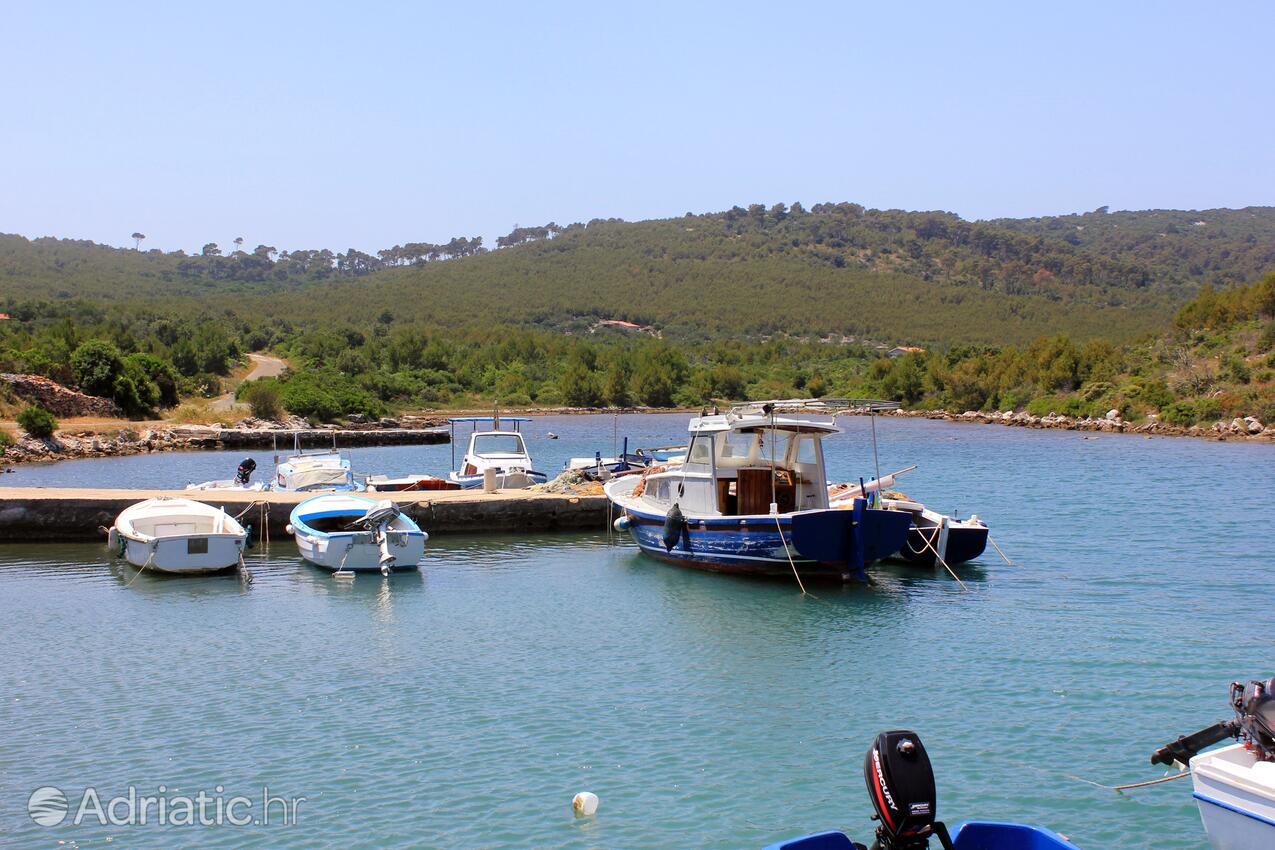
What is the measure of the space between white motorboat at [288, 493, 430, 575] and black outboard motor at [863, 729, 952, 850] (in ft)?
54.9

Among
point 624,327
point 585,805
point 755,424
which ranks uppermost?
point 624,327

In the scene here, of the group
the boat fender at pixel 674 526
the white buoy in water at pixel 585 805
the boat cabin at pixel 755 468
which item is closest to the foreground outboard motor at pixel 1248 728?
the white buoy in water at pixel 585 805

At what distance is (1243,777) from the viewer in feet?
25.9

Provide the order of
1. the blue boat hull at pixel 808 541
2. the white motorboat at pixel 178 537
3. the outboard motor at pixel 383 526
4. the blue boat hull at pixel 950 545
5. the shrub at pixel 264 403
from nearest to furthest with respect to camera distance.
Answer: the blue boat hull at pixel 808 541
the white motorboat at pixel 178 537
the outboard motor at pixel 383 526
the blue boat hull at pixel 950 545
the shrub at pixel 264 403

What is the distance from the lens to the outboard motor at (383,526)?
22.9m

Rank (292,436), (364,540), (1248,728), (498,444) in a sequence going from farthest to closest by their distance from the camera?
(292,436) < (498,444) < (364,540) < (1248,728)

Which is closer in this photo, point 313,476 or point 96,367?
point 313,476

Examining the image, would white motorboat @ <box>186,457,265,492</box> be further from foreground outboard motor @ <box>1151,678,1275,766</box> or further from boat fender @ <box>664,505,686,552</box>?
foreground outboard motor @ <box>1151,678,1275,766</box>

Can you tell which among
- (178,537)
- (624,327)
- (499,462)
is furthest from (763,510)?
(624,327)

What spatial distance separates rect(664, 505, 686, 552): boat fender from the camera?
23234mm

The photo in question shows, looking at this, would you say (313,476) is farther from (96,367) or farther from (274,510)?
(96,367)

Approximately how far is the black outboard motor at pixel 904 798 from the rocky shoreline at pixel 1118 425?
58315mm

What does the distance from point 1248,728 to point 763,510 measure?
14687 millimetres

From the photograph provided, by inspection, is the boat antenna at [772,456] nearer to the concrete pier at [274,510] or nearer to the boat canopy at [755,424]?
the boat canopy at [755,424]
